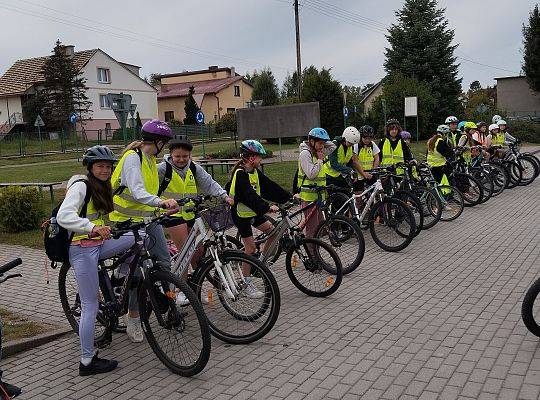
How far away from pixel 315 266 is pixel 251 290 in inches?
55.0

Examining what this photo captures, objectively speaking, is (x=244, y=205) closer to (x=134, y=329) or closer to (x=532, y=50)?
(x=134, y=329)

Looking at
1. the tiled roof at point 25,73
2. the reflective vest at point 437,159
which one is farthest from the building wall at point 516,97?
the reflective vest at point 437,159

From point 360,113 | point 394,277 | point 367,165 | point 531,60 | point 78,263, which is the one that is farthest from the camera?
point 531,60

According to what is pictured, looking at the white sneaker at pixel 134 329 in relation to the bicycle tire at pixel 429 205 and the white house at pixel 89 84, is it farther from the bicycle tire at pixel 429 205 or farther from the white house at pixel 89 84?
the white house at pixel 89 84

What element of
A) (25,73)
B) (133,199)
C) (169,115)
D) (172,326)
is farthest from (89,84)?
(172,326)

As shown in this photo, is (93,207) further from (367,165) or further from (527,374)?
(367,165)

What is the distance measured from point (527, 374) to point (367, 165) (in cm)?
618

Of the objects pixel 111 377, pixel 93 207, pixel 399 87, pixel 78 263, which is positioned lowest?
pixel 111 377

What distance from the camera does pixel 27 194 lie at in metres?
Result: 11.1

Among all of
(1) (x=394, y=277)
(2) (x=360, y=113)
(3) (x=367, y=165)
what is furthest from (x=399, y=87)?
(1) (x=394, y=277)

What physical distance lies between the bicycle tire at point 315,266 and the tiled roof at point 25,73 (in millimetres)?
46687

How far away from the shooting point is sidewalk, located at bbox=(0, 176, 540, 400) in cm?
408

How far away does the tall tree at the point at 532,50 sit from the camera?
161 ft

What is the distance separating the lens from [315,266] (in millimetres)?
6258
